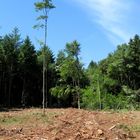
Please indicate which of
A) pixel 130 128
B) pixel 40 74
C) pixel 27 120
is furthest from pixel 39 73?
pixel 130 128

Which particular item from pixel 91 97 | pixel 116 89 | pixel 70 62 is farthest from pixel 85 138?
pixel 116 89

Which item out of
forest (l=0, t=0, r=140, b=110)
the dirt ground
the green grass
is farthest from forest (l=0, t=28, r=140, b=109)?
the dirt ground

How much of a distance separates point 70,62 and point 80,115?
29239 mm

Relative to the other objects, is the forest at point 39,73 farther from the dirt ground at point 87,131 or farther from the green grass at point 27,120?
the dirt ground at point 87,131

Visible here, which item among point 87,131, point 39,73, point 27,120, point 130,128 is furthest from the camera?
point 39,73

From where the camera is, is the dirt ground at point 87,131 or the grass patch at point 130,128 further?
the grass patch at point 130,128

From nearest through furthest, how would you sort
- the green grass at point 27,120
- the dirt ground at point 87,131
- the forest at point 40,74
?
the dirt ground at point 87,131 → the green grass at point 27,120 → the forest at point 40,74

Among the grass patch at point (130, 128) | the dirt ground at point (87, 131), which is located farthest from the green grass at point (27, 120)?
the grass patch at point (130, 128)

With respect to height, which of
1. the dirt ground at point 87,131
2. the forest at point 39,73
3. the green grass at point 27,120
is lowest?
the dirt ground at point 87,131

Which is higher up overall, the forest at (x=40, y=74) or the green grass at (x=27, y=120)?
the forest at (x=40, y=74)

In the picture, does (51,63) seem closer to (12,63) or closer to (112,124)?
(12,63)

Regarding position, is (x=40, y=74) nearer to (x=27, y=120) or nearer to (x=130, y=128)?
(x=27, y=120)

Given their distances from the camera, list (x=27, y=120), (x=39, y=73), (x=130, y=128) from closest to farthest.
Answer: (x=130, y=128) < (x=27, y=120) < (x=39, y=73)

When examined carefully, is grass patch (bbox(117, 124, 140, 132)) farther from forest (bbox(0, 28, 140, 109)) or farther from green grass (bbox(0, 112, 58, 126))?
forest (bbox(0, 28, 140, 109))
